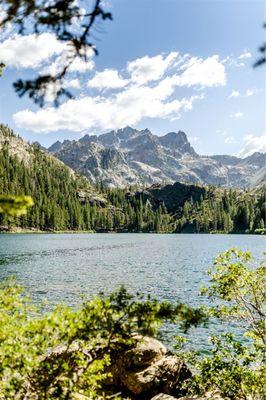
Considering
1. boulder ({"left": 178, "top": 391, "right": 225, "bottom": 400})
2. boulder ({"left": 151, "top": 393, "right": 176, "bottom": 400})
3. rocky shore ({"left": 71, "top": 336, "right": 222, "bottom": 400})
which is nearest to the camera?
boulder ({"left": 178, "top": 391, "right": 225, "bottom": 400})

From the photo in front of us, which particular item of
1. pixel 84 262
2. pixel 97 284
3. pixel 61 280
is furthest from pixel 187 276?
pixel 84 262

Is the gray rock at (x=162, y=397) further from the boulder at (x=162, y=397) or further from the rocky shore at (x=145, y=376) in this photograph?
the rocky shore at (x=145, y=376)

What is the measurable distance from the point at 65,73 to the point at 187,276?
176 feet

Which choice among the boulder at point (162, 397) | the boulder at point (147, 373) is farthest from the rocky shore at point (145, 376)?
the boulder at point (162, 397)

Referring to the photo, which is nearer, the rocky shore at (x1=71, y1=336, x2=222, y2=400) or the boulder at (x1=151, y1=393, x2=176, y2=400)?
the boulder at (x1=151, y1=393, x2=176, y2=400)

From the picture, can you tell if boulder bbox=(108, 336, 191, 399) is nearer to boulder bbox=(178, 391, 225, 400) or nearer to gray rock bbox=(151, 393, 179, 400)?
gray rock bbox=(151, 393, 179, 400)

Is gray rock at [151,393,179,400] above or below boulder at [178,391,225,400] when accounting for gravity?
below

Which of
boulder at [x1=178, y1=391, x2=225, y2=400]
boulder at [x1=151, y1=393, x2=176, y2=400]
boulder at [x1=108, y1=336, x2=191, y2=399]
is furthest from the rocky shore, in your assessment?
boulder at [x1=178, y1=391, x2=225, y2=400]

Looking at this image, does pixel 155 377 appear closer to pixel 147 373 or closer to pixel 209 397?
pixel 147 373

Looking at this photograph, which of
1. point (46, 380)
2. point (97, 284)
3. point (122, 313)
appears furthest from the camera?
point (97, 284)

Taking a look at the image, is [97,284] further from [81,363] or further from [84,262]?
[81,363]

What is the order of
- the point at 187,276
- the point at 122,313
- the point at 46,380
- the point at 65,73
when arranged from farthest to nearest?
the point at 187,276
the point at 46,380
the point at 122,313
the point at 65,73

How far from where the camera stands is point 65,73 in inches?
273

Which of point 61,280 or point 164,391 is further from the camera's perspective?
point 61,280
